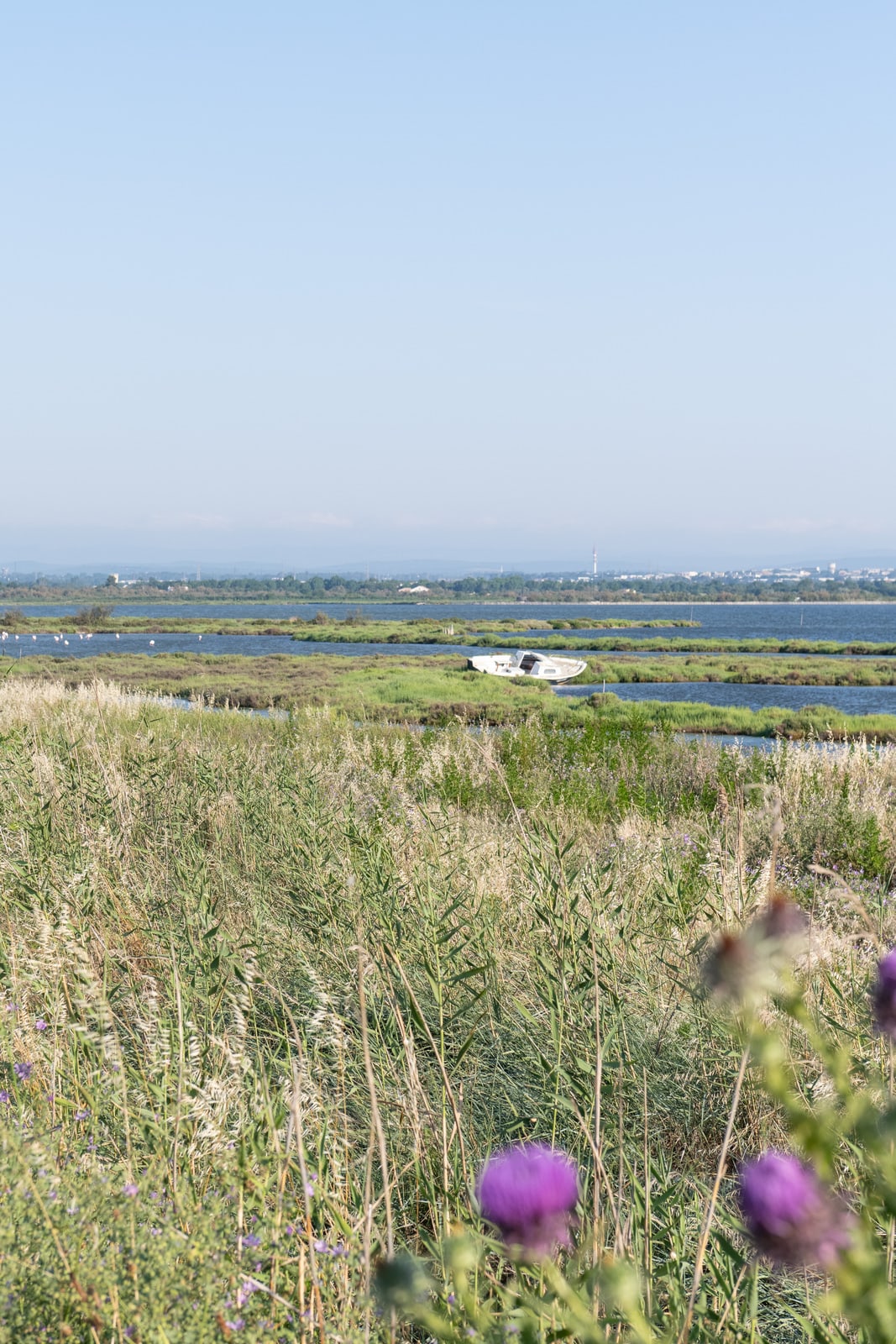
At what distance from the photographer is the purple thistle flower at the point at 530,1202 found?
0.61 metres

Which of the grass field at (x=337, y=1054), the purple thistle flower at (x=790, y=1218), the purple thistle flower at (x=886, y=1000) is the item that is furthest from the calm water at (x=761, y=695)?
the purple thistle flower at (x=790, y=1218)

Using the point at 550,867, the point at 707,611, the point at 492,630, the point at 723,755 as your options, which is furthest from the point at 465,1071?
the point at 707,611

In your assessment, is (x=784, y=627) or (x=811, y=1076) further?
(x=784, y=627)

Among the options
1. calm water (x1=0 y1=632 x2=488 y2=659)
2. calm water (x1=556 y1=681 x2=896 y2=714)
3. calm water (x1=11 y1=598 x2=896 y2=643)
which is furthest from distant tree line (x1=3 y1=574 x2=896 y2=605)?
calm water (x1=556 y1=681 x2=896 y2=714)

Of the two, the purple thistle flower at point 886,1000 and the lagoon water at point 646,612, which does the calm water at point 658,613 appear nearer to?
the lagoon water at point 646,612

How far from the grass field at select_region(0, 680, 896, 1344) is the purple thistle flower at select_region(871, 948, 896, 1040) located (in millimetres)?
239

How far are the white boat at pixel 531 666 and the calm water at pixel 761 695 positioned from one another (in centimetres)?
83

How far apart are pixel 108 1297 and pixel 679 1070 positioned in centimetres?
204

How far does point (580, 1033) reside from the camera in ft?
9.20

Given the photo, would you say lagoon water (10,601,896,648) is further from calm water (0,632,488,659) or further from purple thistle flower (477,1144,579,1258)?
purple thistle flower (477,1144,579,1258)

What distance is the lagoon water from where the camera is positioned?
6981cm

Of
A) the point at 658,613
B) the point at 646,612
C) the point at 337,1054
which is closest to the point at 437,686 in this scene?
the point at 337,1054

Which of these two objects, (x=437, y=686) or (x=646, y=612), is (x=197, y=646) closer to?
(x=437, y=686)

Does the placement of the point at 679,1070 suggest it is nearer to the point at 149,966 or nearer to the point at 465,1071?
the point at 465,1071
